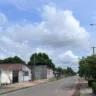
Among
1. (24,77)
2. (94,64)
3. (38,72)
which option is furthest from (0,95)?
(38,72)

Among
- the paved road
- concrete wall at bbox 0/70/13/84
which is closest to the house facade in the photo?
concrete wall at bbox 0/70/13/84

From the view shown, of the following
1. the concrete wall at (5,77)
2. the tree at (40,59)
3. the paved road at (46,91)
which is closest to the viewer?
the paved road at (46,91)

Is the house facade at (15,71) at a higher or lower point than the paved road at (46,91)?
higher

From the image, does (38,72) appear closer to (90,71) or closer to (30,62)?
(30,62)

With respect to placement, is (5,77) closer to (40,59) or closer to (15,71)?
(15,71)

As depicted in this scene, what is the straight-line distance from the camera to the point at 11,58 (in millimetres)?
134375

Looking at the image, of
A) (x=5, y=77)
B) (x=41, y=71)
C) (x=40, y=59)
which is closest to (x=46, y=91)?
(x=5, y=77)

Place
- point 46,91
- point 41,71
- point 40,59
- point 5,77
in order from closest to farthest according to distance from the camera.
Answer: point 46,91
point 5,77
point 41,71
point 40,59

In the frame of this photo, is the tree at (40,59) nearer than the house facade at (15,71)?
No

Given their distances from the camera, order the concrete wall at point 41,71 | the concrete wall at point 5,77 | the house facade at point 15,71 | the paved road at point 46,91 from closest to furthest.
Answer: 1. the paved road at point 46,91
2. the concrete wall at point 5,77
3. the house facade at point 15,71
4. the concrete wall at point 41,71

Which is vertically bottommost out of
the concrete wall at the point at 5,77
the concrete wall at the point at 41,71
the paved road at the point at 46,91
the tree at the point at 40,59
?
the paved road at the point at 46,91

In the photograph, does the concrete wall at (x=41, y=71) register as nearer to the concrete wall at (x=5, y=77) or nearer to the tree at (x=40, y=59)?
the tree at (x=40, y=59)

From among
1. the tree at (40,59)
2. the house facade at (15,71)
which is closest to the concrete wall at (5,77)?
the house facade at (15,71)

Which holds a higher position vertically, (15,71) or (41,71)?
(41,71)
